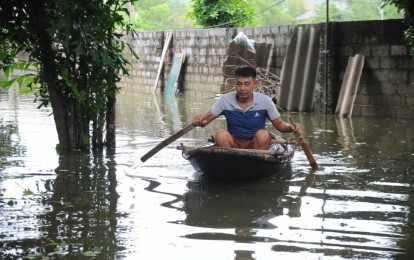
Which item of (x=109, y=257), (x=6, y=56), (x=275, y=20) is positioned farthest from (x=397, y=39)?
(x=275, y=20)

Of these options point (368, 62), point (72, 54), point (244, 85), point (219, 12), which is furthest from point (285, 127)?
point (219, 12)

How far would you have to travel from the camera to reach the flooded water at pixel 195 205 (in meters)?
5.66

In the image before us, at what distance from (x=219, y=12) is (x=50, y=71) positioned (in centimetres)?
1544

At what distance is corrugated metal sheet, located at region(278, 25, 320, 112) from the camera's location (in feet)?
54.2

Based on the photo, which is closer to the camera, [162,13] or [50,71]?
[50,71]

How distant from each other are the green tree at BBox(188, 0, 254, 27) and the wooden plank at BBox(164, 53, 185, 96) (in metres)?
1.60

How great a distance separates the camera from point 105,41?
9539mm

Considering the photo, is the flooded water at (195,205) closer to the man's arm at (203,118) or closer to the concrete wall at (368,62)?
the man's arm at (203,118)

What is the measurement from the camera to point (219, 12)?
2444 cm

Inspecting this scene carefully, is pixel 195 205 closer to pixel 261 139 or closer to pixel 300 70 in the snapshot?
pixel 261 139

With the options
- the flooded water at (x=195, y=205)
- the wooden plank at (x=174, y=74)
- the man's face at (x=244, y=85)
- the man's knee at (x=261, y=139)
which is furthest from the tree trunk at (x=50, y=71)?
the wooden plank at (x=174, y=74)

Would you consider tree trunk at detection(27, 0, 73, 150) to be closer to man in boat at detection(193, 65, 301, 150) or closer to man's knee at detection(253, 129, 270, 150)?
man in boat at detection(193, 65, 301, 150)

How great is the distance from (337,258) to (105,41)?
5200 millimetres

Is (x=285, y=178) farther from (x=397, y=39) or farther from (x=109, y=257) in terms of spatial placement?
(x=397, y=39)
